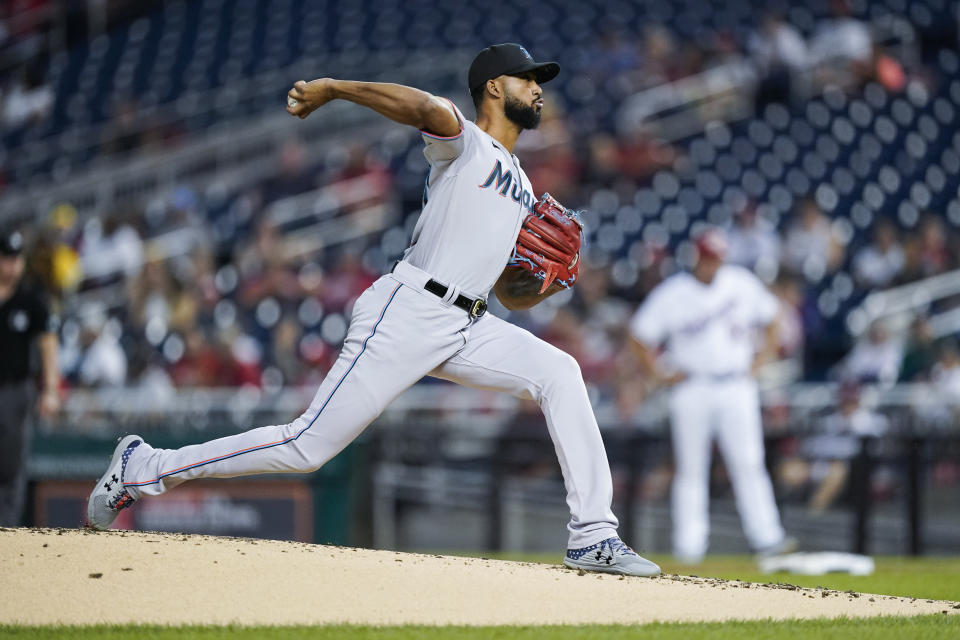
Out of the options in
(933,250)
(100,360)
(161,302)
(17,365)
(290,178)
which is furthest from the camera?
(290,178)

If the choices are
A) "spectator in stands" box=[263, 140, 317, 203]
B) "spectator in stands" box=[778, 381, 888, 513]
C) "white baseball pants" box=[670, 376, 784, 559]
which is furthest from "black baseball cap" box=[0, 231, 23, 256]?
"spectator in stands" box=[263, 140, 317, 203]

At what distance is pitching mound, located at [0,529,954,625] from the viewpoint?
3703 mm

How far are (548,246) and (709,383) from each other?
12.2 feet

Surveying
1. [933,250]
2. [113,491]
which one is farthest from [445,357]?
[933,250]

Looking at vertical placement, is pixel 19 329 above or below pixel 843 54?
below

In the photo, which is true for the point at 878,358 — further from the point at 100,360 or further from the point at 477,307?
the point at 477,307

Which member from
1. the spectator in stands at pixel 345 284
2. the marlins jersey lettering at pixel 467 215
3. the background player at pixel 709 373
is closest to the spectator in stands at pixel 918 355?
the background player at pixel 709 373

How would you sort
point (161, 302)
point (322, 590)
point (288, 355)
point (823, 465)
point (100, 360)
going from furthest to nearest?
point (161, 302) < point (288, 355) < point (100, 360) < point (823, 465) < point (322, 590)

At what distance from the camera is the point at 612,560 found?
4.30 m

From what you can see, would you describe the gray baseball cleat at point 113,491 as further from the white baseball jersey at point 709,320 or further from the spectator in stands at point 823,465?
the spectator in stands at point 823,465

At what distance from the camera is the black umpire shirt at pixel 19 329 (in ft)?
19.3

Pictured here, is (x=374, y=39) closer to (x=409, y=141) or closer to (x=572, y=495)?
(x=409, y=141)

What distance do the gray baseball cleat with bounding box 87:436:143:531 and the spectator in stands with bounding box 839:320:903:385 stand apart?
733cm

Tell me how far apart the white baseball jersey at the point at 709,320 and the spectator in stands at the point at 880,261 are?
4411mm
